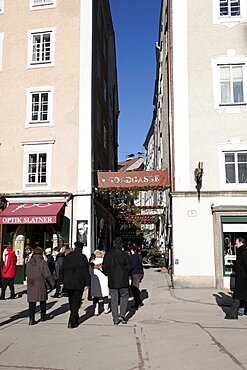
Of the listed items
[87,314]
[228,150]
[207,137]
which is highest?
[207,137]

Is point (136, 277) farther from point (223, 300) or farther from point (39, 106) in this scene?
point (39, 106)

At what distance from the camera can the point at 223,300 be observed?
13.0 m

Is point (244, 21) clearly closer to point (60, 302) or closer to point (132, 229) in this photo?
point (60, 302)

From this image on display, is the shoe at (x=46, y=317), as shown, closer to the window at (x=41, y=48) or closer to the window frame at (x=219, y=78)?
the window frame at (x=219, y=78)

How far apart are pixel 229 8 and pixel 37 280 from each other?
48.8ft

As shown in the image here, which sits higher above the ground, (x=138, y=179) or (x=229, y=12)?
(x=229, y=12)

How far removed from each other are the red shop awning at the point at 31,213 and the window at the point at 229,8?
11.1 m

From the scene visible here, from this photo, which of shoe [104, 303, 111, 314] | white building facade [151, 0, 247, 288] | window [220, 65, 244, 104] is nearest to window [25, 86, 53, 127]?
white building facade [151, 0, 247, 288]

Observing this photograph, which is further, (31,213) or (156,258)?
(156,258)

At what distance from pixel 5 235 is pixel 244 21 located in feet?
46.6

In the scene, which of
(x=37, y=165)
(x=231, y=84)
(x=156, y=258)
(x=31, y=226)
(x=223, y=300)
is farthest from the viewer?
(x=156, y=258)

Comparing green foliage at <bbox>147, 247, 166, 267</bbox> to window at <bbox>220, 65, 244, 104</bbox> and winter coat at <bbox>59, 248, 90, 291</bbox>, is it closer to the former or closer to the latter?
window at <bbox>220, 65, 244, 104</bbox>

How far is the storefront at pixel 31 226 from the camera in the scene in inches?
670

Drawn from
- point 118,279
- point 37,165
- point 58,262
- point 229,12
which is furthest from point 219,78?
point 118,279
